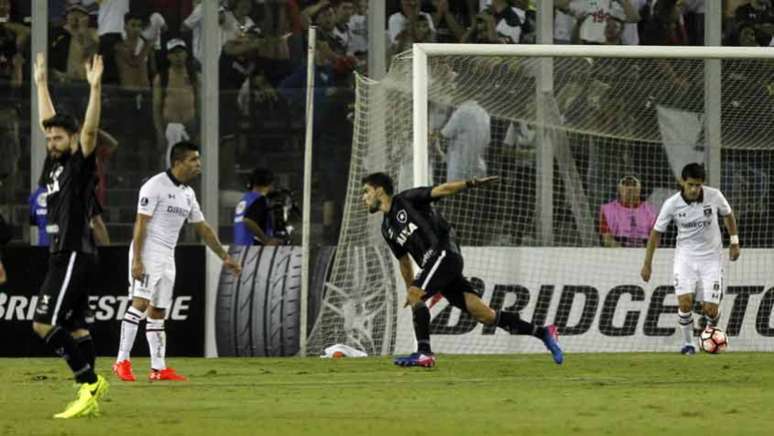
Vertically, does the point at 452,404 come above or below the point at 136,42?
below

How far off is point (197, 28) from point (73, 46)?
1.49 meters

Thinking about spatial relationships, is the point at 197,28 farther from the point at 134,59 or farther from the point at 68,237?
the point at 68,237

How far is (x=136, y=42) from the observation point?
2294 centimetres

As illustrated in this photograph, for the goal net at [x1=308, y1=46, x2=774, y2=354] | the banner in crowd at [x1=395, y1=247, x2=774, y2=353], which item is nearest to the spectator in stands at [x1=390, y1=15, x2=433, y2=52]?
the goal net at [x1=308, y1=46, x2=774, y2=354]

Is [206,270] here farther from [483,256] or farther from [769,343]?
[769,343]

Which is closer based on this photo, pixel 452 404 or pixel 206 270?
pixel 452 404

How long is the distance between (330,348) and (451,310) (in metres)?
1.59

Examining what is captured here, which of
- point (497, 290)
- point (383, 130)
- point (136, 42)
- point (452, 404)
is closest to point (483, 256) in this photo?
point (497, 290)

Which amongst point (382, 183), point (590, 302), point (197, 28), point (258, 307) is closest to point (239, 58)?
point (197, 28)

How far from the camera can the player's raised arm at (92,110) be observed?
11.9 meters

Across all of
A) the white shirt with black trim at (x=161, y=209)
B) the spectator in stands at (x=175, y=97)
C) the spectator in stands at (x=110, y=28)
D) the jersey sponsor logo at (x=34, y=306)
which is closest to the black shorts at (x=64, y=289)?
the white shirt with black trim at (x=161, y=209)

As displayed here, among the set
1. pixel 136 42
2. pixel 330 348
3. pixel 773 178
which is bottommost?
pixel 330 348

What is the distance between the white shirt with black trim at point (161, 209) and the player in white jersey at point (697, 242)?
573 cm

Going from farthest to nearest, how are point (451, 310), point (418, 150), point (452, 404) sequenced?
point (451, 310) → point (418, 150) → point (452, 404)
